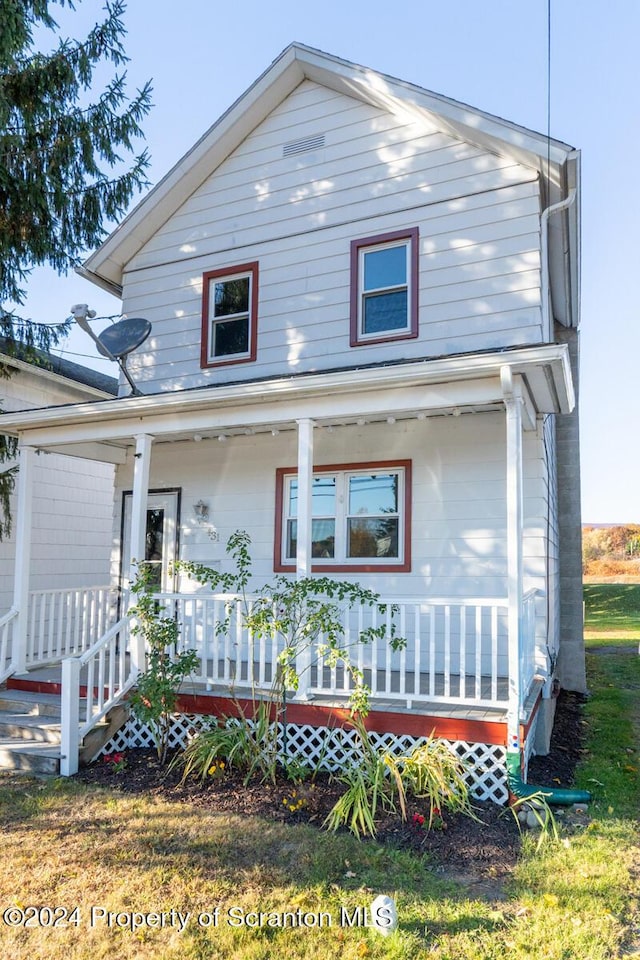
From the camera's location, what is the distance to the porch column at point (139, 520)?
6812mm

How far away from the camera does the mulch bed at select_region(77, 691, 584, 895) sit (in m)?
4.38

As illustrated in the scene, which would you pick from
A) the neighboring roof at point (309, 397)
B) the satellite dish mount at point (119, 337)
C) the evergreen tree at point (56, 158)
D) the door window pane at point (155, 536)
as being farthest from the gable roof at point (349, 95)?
the door window pane at point (155, 536)

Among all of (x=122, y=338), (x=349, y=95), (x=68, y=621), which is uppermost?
(x=349, y=95)

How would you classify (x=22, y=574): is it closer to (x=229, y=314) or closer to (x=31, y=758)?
(x=31, y=758)

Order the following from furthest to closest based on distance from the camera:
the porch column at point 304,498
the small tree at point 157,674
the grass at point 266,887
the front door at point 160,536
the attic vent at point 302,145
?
the front door at point 160,536 < the attic vent at point 302,145 < the porch column at point 304,498 < the small tree at point 157,674 < the grass at point 266,887

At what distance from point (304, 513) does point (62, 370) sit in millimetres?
6731

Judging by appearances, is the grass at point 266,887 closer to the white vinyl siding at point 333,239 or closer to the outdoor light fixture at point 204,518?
the outdoor light fixture at point 204,518

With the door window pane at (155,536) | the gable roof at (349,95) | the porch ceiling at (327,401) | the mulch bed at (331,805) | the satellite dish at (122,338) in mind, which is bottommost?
the mulch bed at (331,805)

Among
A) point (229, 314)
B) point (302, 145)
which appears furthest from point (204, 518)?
point (302, 145)

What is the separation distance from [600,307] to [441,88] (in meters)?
13.4

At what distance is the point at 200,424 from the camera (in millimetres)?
7199

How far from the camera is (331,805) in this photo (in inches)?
203

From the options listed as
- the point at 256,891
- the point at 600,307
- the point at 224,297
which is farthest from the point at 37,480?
the point at 600,307

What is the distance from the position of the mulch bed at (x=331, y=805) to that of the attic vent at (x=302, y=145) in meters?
7.58
